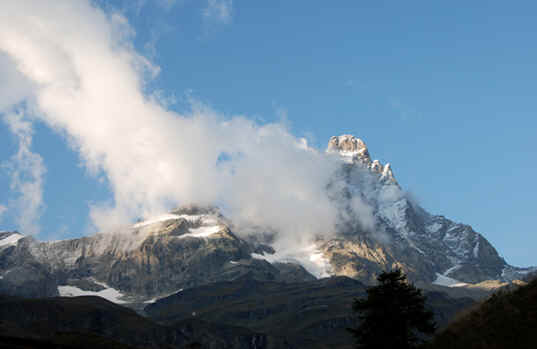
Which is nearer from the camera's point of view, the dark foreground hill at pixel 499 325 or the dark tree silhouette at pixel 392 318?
the dark foreground hill at pixel 499 325

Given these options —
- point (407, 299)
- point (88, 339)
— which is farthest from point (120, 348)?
point (407, 299)

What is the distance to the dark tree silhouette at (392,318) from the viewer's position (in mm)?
45156

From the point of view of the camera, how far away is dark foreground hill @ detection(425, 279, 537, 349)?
33.8 m

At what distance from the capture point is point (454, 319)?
3916cm

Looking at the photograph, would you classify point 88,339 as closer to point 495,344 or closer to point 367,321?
point 367,321

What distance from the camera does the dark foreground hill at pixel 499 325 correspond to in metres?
33.8

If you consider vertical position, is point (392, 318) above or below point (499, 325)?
above

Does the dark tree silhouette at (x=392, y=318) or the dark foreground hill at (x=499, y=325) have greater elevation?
the dark tree silhouette at (x=392, y=318)

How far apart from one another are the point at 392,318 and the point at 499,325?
11433mm

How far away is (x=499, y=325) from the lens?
3528 centimetres

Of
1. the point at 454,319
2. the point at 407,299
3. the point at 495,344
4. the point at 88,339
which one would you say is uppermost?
the point at 88,339

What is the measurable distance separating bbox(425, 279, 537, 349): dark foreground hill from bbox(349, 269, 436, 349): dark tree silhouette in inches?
291

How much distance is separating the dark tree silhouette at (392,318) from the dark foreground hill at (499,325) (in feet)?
24.2

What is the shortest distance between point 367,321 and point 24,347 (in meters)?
24.0
